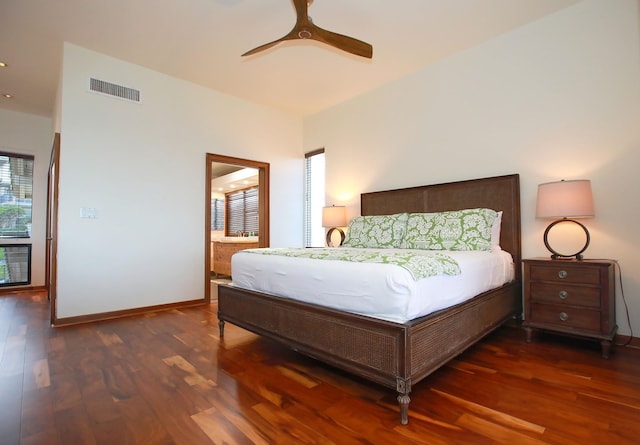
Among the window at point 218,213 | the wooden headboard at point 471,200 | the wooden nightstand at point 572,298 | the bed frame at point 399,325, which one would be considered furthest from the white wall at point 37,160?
the wooden nightstand at point 572,298

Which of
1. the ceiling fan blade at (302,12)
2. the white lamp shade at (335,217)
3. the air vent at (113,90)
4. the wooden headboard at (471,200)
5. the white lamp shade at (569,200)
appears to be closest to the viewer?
the ceiling fan blade at (302,12)

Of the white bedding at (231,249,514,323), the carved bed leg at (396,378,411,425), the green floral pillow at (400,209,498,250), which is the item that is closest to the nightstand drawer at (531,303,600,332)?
the white bedding at (231,249,514,323)

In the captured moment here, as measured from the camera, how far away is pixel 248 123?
494cm

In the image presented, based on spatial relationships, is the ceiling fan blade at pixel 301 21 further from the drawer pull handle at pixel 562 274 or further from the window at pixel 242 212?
the window at pixel 242 212

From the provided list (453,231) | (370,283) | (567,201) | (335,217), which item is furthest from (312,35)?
(335,217)

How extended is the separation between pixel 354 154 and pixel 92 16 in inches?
127

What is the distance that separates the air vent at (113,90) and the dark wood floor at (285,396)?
2611 mm

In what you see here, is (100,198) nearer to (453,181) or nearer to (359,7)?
(359,7)

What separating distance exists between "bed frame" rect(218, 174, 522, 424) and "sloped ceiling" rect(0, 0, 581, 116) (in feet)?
4.88

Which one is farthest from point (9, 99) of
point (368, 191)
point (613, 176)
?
point (613, 176)

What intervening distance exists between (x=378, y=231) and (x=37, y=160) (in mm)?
5689

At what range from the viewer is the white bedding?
67.9 inches

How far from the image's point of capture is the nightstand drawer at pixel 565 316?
2.45m

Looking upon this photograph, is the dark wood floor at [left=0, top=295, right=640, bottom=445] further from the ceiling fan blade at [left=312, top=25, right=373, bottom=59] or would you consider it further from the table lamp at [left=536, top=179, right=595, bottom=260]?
the ceiling fan blade at [left=312, top=25, right=373, bottom=59]
